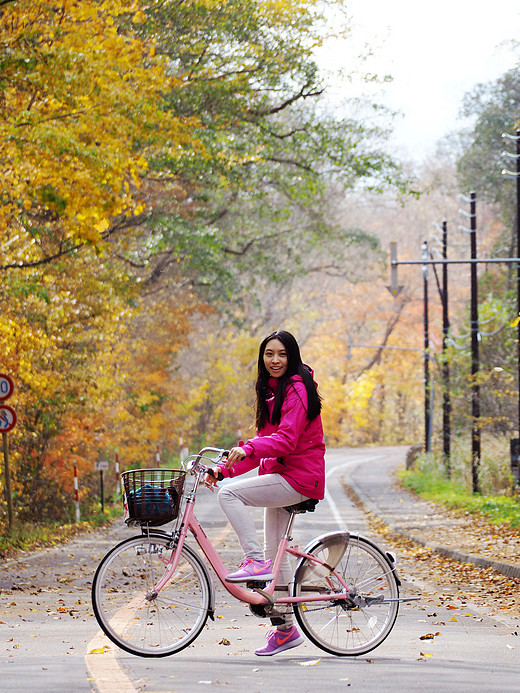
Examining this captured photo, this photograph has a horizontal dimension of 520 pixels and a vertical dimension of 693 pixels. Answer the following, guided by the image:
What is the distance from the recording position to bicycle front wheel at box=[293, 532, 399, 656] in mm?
6795

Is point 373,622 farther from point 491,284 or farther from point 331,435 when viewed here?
point 331,435

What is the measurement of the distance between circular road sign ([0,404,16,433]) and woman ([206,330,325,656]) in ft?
32.1

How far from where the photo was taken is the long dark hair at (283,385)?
6664 mm

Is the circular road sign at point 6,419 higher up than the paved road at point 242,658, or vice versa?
the circular road sign at point 6,419

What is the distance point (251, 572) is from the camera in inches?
259

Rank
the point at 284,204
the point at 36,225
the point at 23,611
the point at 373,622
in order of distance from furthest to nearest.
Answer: the point at 284,204, the point at 36,225, the point at 23,611, the point at 373,622

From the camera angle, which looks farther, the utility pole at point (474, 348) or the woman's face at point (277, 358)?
the utility pole at point (474, 348)

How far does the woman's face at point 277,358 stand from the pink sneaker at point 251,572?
3.92 feet

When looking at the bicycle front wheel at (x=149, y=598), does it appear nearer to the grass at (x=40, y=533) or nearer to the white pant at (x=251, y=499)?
the white pant at (x=251, y=499)

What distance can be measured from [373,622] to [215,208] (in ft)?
84.6

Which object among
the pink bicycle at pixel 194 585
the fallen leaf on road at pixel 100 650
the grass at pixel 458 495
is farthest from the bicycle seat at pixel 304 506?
the grass at pixel 458 495

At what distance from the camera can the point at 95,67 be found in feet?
44.2

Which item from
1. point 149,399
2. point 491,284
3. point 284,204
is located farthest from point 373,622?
point 491,284

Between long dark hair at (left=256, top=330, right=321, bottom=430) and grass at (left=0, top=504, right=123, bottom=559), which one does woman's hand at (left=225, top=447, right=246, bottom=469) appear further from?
grass at (left=0, top=504, right=123, bottom=559)
